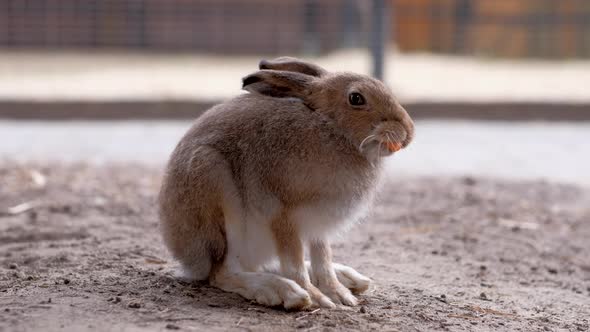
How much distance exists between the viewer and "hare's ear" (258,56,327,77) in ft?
11.8

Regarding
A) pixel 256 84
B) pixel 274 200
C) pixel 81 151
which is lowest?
pixel 81 151

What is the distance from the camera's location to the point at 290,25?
14.4 m

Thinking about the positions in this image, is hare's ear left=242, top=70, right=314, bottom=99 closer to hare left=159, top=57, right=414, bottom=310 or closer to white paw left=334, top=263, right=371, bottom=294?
hare left=159, top=57, right=414, bottom=310

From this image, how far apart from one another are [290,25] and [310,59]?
3.08ft

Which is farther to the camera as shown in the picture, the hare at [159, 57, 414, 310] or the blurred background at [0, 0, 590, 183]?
the blurred background at [0, 0, 590, 183]

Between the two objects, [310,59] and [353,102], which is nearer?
[353,102]

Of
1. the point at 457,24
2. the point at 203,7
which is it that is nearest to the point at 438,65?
the point at 457,24

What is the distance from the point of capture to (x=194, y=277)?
3553 mm

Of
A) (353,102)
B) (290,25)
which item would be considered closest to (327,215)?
(353,102)

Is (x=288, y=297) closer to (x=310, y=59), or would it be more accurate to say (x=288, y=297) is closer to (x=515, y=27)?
(x=310, y=59)

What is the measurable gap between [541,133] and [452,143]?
4.28ft

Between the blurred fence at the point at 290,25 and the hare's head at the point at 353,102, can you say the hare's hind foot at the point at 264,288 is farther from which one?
the blurred fence at the point at 290,25

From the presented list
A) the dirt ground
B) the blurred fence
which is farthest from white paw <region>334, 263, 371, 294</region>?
the blurred fence

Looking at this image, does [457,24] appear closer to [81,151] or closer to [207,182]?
[81,151]
